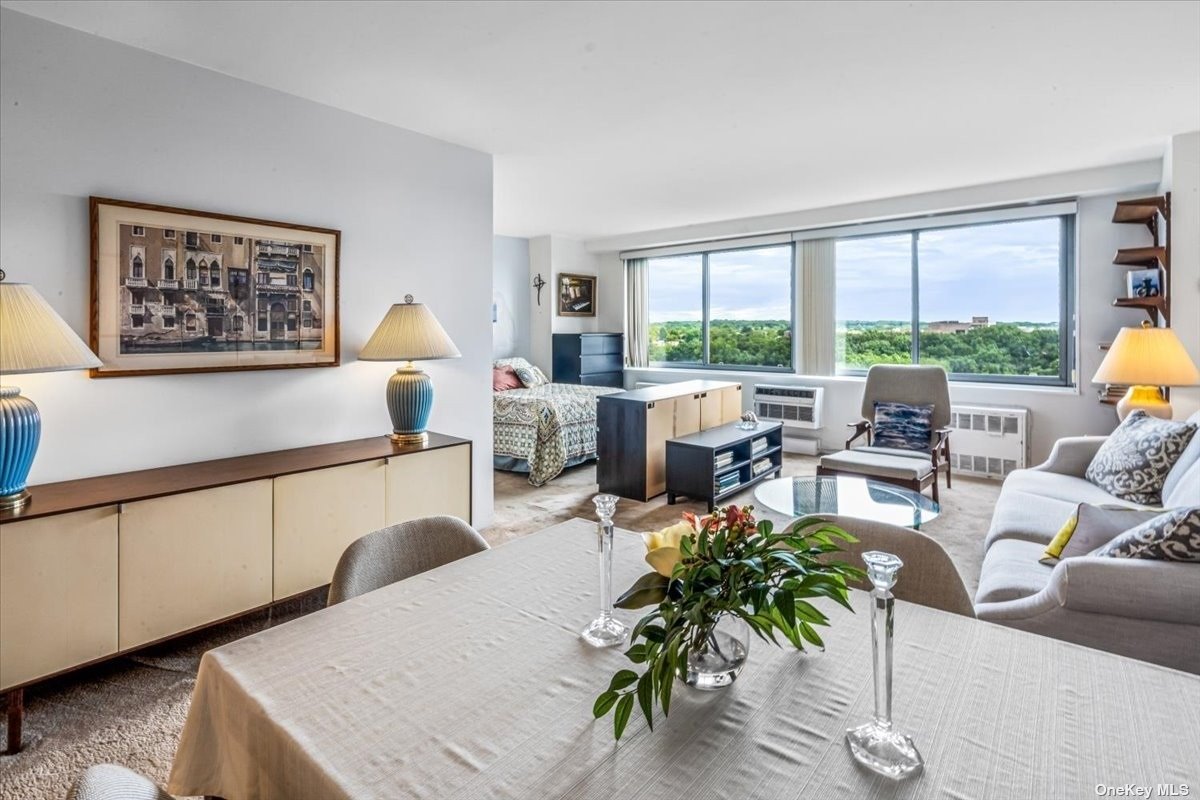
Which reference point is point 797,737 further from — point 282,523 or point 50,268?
point 50,268

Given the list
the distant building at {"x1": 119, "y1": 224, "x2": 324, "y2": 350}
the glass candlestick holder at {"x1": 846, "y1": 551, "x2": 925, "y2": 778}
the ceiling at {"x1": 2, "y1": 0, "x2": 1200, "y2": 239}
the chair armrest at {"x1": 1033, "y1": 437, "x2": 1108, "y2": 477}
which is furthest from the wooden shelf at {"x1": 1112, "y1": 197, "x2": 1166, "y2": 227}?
the distant building at {"x1": 119, "y1": 224, "x2": 324, "y2": 350}

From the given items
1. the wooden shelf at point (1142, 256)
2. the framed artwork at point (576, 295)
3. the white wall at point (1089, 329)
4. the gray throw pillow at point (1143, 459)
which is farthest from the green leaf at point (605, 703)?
the framed artwork at point (576, 295)

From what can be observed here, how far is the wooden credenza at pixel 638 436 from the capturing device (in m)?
4.62

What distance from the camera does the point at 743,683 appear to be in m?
1.02

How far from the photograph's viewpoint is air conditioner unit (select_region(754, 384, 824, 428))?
6352 millimetres

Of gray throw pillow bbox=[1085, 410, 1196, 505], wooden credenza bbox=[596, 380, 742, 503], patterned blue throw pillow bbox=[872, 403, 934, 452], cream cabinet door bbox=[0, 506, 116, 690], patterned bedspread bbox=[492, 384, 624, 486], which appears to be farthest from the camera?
patterned bedspread bbox=[492, 384, 624, 486]

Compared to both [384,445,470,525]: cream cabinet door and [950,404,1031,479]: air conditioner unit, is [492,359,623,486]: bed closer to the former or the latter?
[384,445,470,525]: cream cabinet door

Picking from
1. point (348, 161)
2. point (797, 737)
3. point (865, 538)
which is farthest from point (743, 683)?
point (348, 161)

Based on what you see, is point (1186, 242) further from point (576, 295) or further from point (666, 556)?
point (576, 295)

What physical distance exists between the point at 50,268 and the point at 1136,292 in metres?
6.38

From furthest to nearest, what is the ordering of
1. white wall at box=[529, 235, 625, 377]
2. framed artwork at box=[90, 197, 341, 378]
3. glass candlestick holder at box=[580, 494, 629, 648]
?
white wall at box=[529, 235, 625, 377] → framed artwork at box=[90, 197, 341, 378] → glass candlestick holder at box=[580, 494, 629, 648]

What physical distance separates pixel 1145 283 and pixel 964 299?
57.1 inches

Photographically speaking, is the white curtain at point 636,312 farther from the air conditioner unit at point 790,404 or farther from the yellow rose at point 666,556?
the yellow rose at point 666,556

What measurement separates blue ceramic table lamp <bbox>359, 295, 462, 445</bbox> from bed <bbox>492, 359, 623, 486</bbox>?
175 cm
